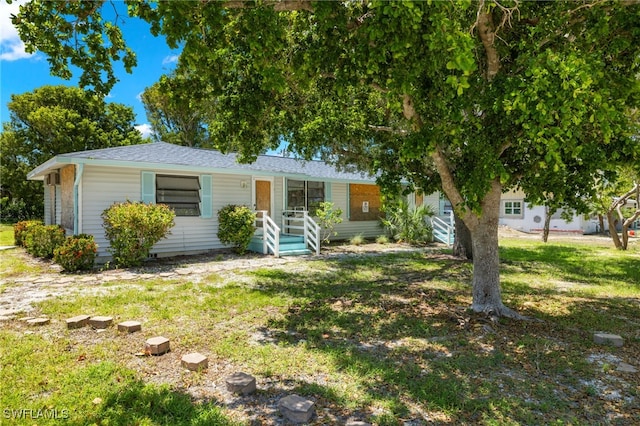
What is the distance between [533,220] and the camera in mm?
24094

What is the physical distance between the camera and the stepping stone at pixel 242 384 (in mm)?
3045

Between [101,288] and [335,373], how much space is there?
525 centimetres

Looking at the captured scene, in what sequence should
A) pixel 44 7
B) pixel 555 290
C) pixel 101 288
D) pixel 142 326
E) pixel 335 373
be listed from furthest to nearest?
pixel 555 290 → pixel 101 288 → pixel 142 326 → pixel 44 7 → pixel 335 373

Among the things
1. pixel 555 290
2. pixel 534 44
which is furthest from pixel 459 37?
pixel 555 290

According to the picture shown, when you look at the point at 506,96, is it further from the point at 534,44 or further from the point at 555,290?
the point at 555,290

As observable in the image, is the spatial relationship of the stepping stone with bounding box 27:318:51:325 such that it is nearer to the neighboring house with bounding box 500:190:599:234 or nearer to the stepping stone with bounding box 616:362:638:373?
the stepping stone with bounding box 616:362:638:373

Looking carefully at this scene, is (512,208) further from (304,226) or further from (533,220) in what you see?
(304,226)

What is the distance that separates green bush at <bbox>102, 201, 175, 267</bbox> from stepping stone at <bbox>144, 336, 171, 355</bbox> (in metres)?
5.53

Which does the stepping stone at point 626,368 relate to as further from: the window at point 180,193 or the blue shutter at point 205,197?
the window at point 180,193

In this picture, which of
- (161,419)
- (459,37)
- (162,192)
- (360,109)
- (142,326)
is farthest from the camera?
(162,192)

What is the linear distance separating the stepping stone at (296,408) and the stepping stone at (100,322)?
9.61ft

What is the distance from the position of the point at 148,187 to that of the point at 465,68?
9.59m

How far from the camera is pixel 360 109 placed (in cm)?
823

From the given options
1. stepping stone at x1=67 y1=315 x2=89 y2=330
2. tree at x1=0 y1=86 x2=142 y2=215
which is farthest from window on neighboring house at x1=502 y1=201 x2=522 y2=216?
tree at x1=0 y1=86 x2=142 y2=215
